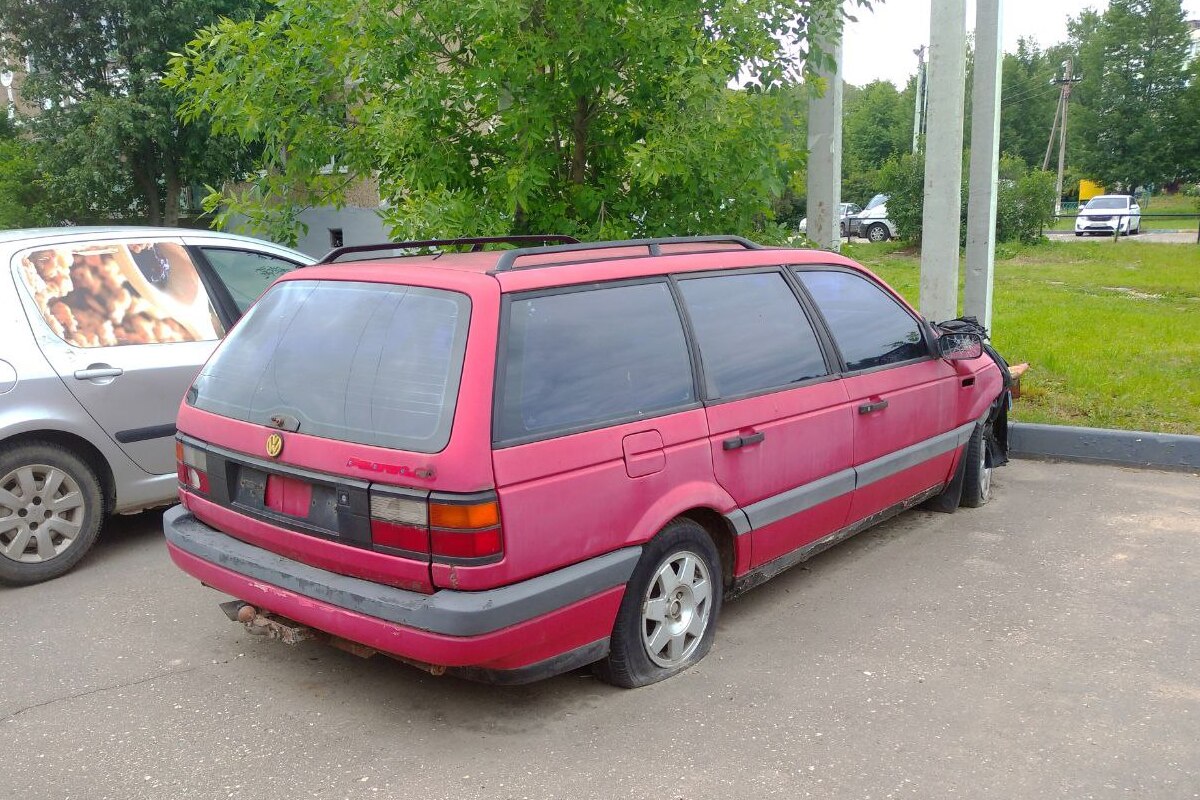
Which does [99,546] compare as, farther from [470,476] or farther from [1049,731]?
[1049,731]

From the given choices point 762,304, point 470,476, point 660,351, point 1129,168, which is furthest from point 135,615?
point 1129,168

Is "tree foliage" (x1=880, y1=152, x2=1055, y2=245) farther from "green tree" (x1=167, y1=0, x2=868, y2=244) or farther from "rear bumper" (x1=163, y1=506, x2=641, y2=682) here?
"rear bumper" (x1=163, y1=506, x2=641, y2=682)

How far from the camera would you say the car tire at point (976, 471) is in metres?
5.92

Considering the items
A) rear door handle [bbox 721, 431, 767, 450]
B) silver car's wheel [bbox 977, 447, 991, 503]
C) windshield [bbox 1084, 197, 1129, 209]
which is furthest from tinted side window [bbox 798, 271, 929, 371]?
windshield [bbox 1084, 197, 1129, 209]

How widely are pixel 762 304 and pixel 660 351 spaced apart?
2.56 ft

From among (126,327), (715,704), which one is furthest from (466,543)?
(126,327)

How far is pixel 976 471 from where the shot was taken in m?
6.00

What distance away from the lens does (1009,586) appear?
4.87 meters

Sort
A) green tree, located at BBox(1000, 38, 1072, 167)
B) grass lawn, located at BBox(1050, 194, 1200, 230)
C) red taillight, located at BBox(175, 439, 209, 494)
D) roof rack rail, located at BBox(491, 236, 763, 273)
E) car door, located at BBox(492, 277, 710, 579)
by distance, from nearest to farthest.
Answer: car door, located at BBox(492, 277, 710, 579), roof rack rail, located at BBox(491, 236, 763, 273), red taillight, located at BBox(175, 439, 209, 494), grass lawn, located at BBox(1050, 194, 1200, 230), green tree, located at BBox(1000, 38, 1072, 167)

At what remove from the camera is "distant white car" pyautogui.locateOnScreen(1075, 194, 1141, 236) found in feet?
108

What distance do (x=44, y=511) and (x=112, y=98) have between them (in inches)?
629

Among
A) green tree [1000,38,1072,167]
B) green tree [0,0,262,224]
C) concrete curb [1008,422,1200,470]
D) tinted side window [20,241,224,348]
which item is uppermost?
green tree [1000,38,1072,167]

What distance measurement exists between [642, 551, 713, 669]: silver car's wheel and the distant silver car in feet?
10.1

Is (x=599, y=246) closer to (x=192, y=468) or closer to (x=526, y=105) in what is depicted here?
(x=192, y=468)
